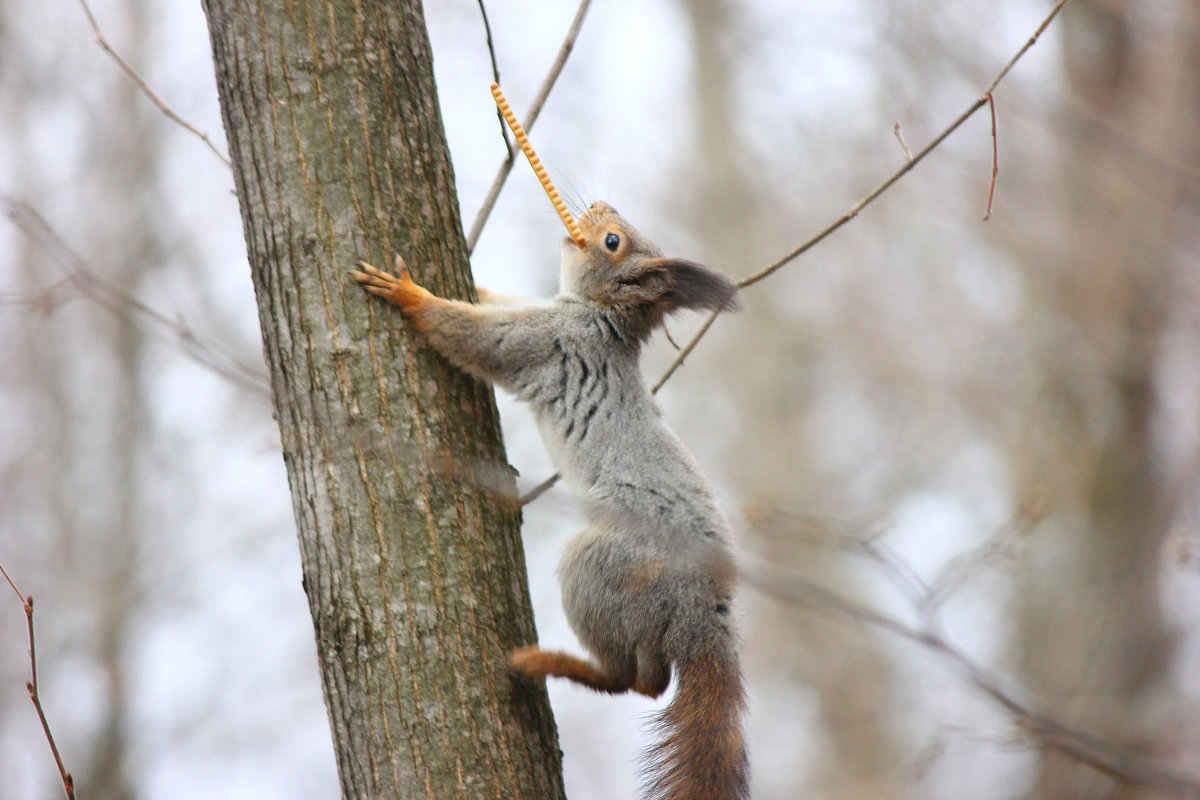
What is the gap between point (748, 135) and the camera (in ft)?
41.4

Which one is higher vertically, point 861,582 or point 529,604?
point 861,582

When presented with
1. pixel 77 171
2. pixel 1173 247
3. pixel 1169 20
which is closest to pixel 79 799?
pixel 77 171

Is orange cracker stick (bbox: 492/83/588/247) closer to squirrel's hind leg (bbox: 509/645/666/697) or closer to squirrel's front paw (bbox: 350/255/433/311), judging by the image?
squirrel's front paw (bbox: 350/255/433/311)

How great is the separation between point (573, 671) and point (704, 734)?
40cm

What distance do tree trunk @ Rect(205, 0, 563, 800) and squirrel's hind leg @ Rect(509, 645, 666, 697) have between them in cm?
4

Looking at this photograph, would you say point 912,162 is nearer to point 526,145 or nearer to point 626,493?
point 526,145

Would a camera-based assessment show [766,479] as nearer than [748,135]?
Yes

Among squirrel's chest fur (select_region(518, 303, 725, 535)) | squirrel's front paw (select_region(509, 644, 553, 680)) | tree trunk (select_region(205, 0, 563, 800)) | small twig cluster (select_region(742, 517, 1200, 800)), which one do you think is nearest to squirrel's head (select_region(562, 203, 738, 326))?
squirrel's chest fur (select_region(518, 303, 725, 535))

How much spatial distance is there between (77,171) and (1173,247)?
8.71 metres

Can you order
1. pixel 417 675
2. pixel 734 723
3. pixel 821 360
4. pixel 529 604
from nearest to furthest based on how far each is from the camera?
pixel 417 675
pixel 529 604
pixel 734 723
pixel 821 360

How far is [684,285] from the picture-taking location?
350cm

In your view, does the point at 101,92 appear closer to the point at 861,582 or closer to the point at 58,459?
the point at 58,459

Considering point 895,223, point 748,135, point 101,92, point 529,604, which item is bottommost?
point 529,604

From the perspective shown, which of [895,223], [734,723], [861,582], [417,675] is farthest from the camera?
[861,582]
